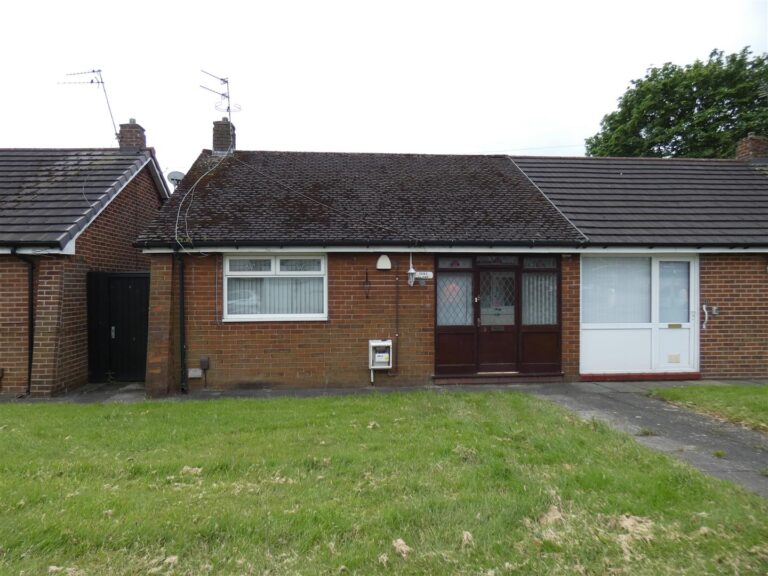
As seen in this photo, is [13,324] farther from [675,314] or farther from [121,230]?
[675,314]

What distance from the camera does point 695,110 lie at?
23469 millimetres

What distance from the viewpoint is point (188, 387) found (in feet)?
28.1

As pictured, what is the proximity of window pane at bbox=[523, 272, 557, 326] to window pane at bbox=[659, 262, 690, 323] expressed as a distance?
7.26 feet

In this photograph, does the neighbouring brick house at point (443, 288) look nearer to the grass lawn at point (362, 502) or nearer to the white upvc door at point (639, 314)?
the white upvc door at point (639, 314)

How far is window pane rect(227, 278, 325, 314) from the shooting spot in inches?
349

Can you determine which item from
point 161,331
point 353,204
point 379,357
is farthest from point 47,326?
point 353,204

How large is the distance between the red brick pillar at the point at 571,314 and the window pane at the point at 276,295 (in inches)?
181

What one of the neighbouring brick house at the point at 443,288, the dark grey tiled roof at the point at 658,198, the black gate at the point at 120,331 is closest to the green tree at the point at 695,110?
the dark grey tiled roof at the point at 658,198

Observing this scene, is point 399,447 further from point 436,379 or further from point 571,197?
point 571,197

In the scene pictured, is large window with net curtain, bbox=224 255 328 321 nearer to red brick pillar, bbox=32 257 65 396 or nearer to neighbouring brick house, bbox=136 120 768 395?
neighbouring brick house, bbox=136 120 768 395

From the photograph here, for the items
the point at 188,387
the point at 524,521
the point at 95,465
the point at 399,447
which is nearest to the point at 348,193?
the point at 188,387

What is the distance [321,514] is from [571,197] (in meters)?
9.13

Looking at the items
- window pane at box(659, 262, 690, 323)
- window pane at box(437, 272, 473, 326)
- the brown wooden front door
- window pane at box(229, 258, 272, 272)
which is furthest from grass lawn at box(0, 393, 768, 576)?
window pane at box(659, 262, 690, 323)

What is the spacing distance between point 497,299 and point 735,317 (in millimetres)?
4738
